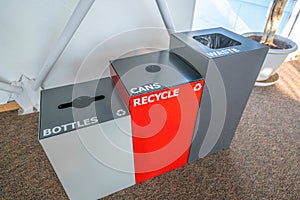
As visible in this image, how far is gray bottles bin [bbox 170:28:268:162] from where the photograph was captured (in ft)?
2.60

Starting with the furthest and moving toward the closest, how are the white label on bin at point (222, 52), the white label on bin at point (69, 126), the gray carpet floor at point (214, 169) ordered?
the gray carpet floor at point (214, 169) → the white label on bin at point (222, 52) → the white label on bin at point (69, 126)

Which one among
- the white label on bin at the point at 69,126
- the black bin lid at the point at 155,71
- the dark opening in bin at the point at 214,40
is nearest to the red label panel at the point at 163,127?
the black bin lid at the point at 155,71

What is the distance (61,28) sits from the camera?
1.10 meters

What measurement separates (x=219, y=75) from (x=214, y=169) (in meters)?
0.50

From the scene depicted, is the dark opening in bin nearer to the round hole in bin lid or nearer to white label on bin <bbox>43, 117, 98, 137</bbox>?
the round hole in bin lid

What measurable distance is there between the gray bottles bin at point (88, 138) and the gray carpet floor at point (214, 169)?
0.13m

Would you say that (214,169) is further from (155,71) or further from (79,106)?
(79,106)

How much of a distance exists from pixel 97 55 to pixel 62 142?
0.73m

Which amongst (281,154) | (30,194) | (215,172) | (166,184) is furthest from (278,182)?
(30,194)

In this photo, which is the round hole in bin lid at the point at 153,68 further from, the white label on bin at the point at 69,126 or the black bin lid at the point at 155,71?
the white label on bin at the point at 69,126

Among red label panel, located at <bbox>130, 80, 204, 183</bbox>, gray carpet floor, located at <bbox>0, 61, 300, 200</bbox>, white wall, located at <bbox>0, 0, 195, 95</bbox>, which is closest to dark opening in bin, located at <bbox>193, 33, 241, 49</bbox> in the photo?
red label panel, located at <bbox>130, 80, 204, 183</bbox>

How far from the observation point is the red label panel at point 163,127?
2.50 ft

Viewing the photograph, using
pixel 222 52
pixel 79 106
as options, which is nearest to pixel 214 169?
pixel 222 52

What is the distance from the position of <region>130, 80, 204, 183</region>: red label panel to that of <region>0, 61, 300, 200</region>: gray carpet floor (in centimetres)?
8
